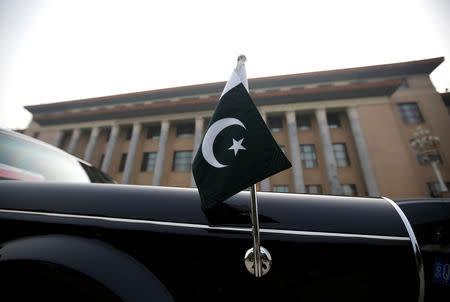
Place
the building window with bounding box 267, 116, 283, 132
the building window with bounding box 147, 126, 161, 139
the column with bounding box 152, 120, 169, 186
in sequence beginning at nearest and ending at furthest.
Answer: the column with bounding box 152, 120, 169, 186, the building window with bounding box 267, 116, 283, 132, the building window with bounding box 147, 126, 161, 139

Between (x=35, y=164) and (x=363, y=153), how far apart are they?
714 inches

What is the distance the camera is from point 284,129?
60.6 ft

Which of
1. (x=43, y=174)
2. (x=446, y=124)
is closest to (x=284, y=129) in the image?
(x=446, y=124)

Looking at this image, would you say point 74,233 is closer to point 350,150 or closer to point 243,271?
point 243,271

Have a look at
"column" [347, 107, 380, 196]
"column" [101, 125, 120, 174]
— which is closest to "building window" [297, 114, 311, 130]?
"column" [347, 107, 380, 196]

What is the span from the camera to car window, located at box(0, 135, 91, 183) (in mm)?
1644

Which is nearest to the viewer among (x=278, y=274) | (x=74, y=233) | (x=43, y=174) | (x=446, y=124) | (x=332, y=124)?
(x=278, y=274)

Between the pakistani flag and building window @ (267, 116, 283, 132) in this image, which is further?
building window @ (267, 116, 283, 132)

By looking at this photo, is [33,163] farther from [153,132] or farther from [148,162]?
[153,132]

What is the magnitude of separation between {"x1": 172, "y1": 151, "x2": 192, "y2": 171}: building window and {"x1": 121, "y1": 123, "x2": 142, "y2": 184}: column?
12.8ft

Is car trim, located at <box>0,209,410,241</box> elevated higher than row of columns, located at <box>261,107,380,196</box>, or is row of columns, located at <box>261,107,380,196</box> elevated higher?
row of columns, located at <box>261,107,380,196</box>

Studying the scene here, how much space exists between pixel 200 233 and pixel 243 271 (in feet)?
0.70

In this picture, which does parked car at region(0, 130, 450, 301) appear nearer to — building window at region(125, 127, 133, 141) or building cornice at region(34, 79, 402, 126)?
building cornice at region(34, 79, 402, 126)

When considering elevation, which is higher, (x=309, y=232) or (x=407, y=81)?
(x=407, y=81)
